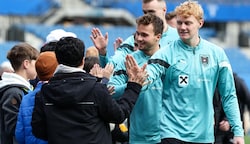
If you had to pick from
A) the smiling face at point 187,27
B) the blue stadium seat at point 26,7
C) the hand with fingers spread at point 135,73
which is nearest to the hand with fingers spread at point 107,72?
the hand with fingers spread at point 135,73

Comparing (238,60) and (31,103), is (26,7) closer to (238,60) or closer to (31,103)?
(238,60)

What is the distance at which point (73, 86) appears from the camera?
554 centimetres

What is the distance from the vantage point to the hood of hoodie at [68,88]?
18.1ft

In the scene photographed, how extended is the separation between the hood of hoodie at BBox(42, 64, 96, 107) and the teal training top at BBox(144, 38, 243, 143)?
943 mm

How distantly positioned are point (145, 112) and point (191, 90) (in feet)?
1.60

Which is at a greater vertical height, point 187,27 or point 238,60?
point 187,27

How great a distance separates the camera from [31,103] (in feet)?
19.9

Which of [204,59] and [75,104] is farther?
[204,59]

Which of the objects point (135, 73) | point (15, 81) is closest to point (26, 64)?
point (15, 81)

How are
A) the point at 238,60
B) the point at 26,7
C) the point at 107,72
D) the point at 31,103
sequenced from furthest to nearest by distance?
1. the point at 26,7
2. the point at 238,60
3. the point at 107,72
4. the point at 31,103

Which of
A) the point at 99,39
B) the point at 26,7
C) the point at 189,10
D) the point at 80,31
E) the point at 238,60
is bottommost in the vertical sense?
the point at 238,60

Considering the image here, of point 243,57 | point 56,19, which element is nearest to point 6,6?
point 56,19

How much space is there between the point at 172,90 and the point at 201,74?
28 cm

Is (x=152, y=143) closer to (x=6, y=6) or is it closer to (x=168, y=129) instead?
(x=168, y=129)
